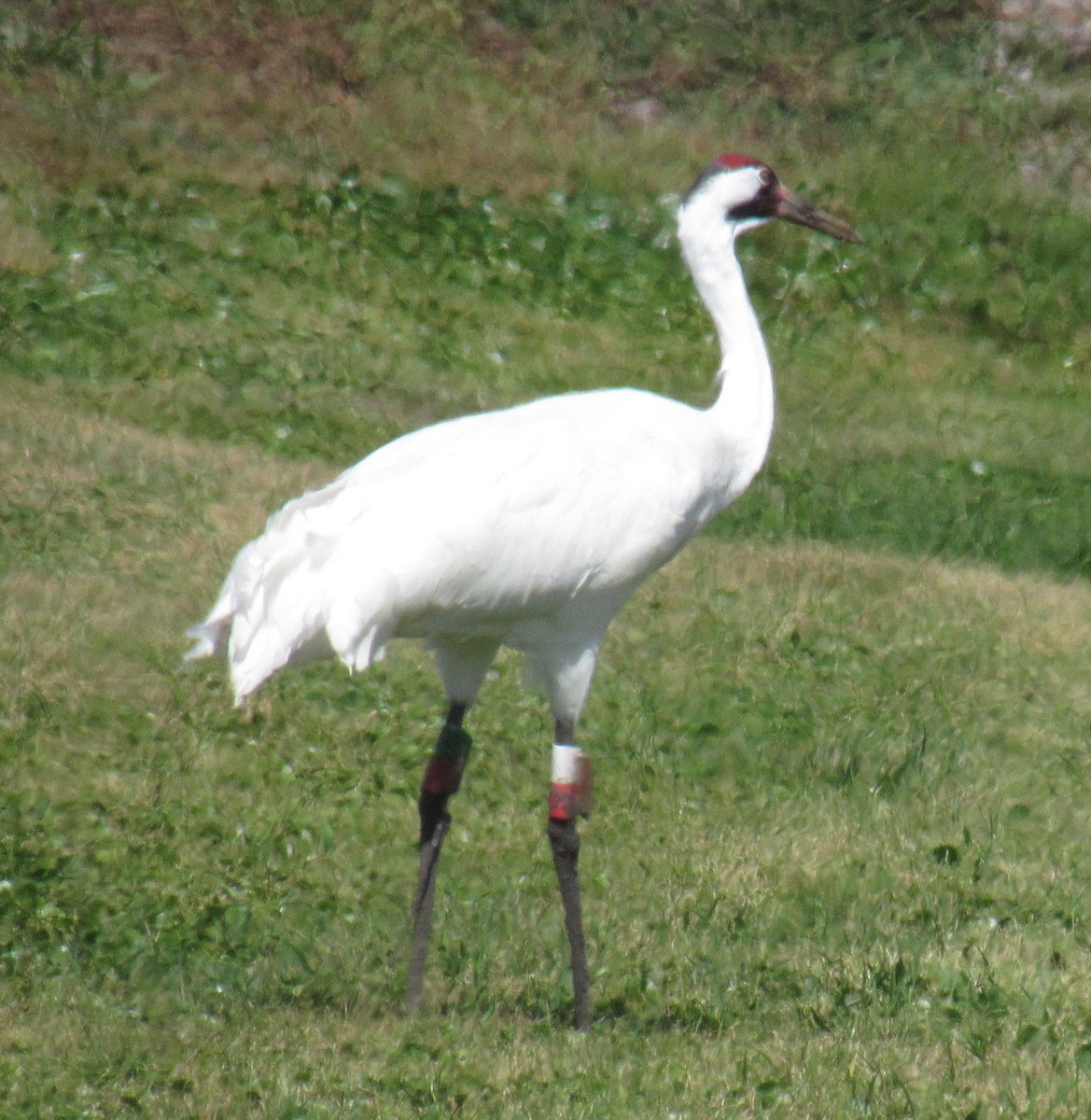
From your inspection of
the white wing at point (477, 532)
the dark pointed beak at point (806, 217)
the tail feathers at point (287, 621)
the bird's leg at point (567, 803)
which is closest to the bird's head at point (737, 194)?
the dark pointed beak at point (806, 217)

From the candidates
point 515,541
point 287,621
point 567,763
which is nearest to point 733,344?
point 515,541

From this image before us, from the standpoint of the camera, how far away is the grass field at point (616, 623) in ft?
16.0

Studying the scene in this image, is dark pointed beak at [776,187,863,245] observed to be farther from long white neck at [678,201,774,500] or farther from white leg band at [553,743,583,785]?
white leg band at [553,743,583,785]

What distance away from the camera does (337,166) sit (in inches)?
472

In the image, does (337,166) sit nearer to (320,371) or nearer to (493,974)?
(320,371)

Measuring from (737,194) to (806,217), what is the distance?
438mm

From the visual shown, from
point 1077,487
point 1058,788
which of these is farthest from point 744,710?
point 1077,487

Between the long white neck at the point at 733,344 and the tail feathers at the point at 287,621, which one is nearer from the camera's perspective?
the tail feathers at the point at 287,621

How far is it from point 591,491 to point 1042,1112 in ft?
6.10

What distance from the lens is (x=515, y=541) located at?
16.6 feet

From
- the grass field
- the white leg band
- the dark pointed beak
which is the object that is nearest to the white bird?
the white leg band

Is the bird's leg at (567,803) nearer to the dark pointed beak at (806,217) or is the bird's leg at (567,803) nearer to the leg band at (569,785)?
the leg band at (569,785)

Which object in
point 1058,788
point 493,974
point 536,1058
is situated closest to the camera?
point 536,1058

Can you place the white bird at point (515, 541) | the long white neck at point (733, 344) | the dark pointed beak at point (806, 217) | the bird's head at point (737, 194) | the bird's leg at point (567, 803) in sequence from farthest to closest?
the dark pointed beak at point (806, 217), the bird's head at point (737, 194), the long white neck at point (733, 344), the bird's leg at point (567, 803), the white bird at point (515, 541)
